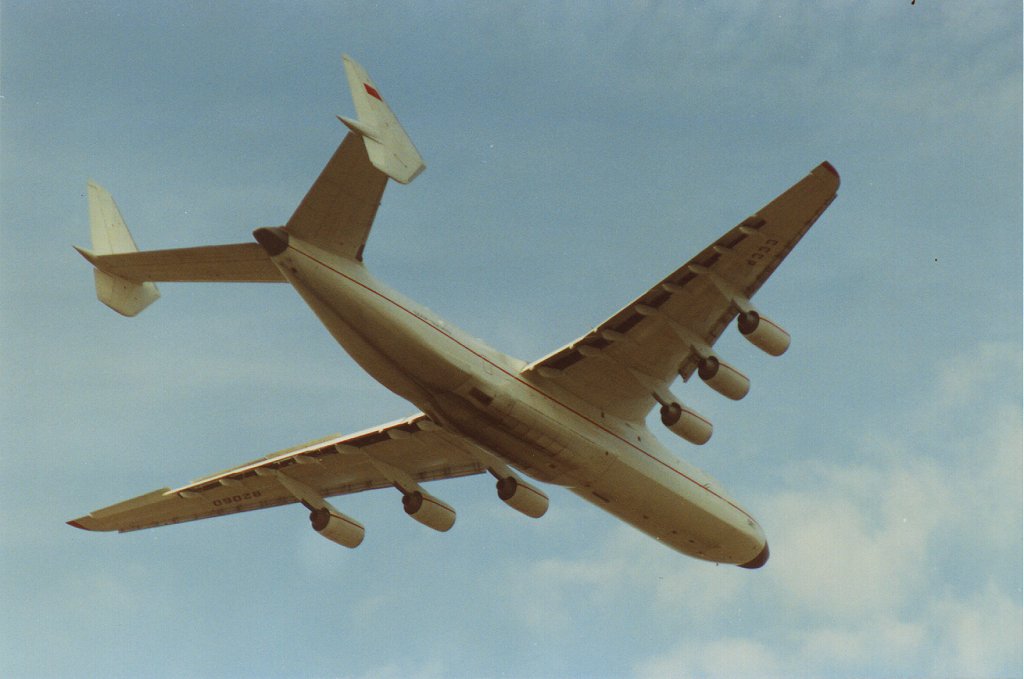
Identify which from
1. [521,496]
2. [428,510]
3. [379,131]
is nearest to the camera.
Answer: [379,131]

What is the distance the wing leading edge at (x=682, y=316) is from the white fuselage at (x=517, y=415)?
0.47 m

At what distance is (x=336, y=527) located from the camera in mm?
25766

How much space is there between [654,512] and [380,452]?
18.1ft

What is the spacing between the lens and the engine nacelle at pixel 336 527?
1014 inches

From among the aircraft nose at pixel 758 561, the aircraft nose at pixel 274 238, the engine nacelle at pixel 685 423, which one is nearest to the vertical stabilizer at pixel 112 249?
the aircraft nose at pixel 274 238

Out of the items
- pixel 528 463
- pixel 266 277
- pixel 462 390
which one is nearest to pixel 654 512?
pixel 528 463

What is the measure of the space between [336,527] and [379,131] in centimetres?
1060

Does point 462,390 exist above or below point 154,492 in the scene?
above

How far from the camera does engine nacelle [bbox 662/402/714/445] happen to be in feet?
72.7

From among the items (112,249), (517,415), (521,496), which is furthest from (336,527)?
(112,249)

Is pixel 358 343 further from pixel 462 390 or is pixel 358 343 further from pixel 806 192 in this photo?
pixel 806 192

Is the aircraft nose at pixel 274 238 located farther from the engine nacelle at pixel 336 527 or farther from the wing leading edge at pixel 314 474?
the engine nacelle at pixel 336 527

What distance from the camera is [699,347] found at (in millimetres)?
21609

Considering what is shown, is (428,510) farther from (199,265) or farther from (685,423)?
(199,265)
